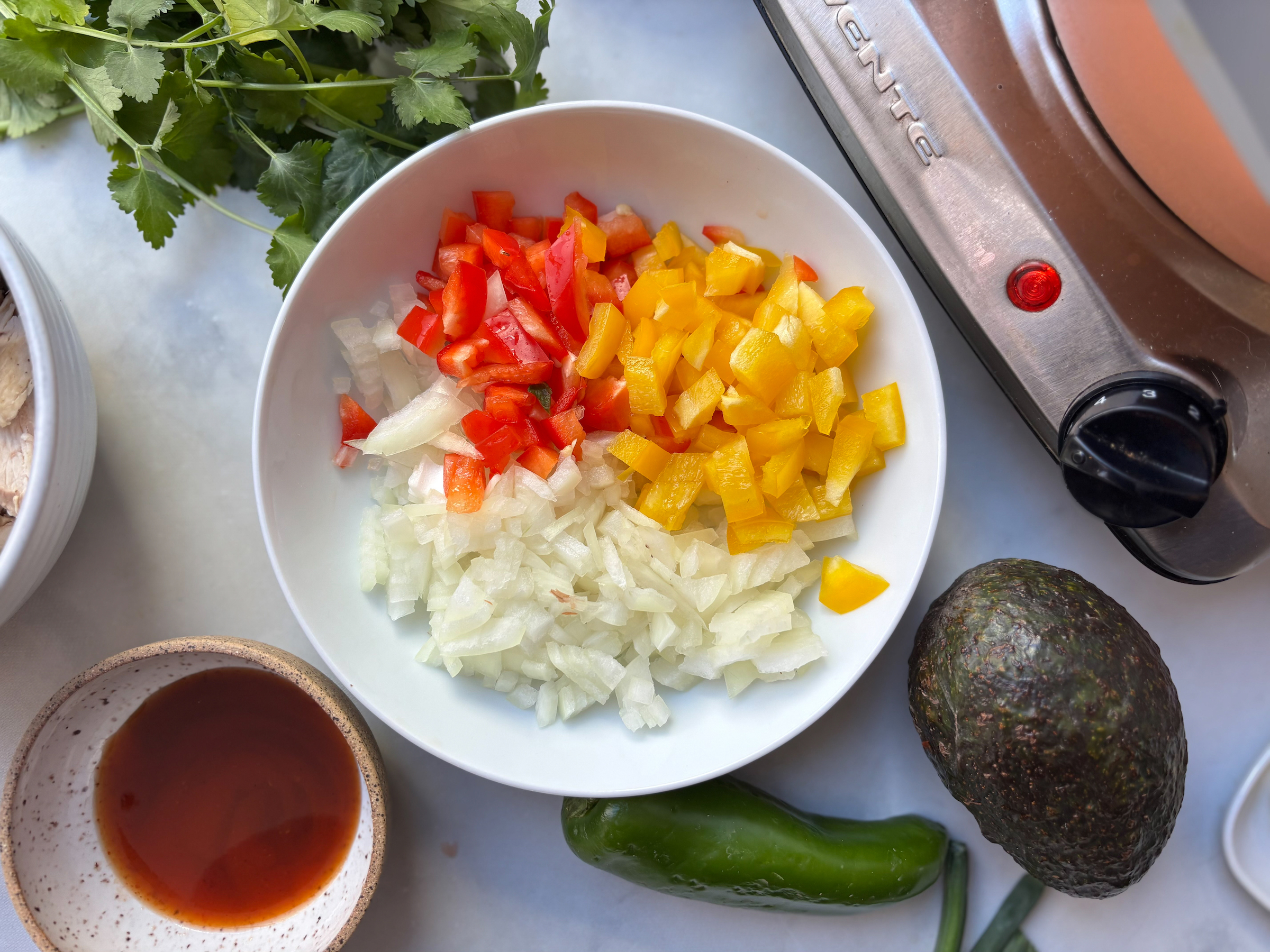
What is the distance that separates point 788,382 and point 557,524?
46 cm

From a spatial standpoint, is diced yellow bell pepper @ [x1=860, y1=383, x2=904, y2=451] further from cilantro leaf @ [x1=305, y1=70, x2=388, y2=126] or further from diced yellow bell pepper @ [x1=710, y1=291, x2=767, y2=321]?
cilantro leaf @ [x1=305, y1=70, x2=388, y2=126]

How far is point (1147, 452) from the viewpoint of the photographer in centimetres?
121

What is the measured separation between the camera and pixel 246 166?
5.30 feet

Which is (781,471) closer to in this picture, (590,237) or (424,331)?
(590,237)

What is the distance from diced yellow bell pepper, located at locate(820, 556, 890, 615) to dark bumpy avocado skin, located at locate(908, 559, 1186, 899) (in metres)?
0.13

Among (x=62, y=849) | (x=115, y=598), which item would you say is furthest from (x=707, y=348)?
(x=62, y=849)

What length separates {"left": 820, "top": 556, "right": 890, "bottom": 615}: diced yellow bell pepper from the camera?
1464 mm

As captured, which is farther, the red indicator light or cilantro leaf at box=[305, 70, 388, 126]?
cilantro leaf at box=[305, 70, 388, 126]

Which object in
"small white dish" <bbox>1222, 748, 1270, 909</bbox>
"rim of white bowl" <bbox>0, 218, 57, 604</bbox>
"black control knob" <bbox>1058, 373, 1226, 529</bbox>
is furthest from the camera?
"small white dish" <bbox>1222, 748, 1270, 909</bbox>

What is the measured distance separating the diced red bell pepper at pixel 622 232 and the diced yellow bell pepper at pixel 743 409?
344 mm

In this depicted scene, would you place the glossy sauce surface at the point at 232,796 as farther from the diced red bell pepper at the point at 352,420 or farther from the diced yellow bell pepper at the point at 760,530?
the diced yellow bell pepper at the point at 760,530

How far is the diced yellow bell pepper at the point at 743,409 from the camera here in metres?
1.39

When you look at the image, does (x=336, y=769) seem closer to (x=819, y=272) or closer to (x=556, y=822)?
(x=556, y=822)

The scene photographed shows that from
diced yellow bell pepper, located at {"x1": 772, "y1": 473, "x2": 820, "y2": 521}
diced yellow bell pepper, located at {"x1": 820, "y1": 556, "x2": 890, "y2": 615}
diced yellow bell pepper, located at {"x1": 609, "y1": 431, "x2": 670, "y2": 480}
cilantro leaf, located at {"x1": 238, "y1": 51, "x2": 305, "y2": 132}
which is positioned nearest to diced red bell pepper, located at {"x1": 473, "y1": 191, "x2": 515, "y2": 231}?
cilantro leaf, located at {"x1": 238, "y1": 51, "x2": 305, "y2": 132}
